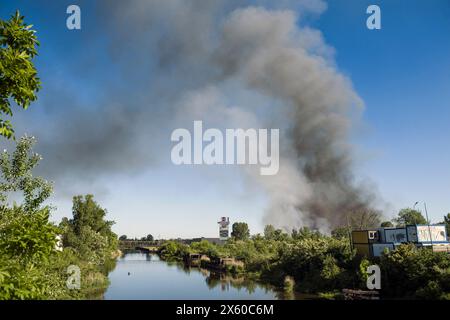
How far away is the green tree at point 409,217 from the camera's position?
354 feet

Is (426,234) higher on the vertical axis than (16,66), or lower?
lower

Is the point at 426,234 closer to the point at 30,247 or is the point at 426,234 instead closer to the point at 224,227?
the point at 30,247

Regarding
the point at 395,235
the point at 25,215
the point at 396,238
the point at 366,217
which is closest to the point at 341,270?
the point at 396,238

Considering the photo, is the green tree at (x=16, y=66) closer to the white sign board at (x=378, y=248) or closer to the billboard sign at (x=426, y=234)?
the white sign board at (x=378, y=248)

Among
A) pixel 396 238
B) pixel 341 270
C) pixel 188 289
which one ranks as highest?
pixel 396 238

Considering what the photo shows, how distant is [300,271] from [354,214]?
250 feet

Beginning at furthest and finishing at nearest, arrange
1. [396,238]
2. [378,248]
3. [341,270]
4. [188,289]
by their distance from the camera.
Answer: [188,289]
[396,238]
[378,248]
[341,270]

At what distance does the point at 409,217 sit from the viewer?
110 m

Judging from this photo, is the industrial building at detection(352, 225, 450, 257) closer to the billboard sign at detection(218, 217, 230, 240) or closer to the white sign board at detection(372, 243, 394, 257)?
the white sign board at detection(372, 243, 394, 257)

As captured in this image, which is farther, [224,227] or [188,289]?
[224,227]

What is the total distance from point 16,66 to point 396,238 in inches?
1789

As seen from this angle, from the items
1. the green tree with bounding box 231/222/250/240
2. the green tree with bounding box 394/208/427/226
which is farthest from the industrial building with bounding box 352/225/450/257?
the green tree with bounding box 231/222/250/240
